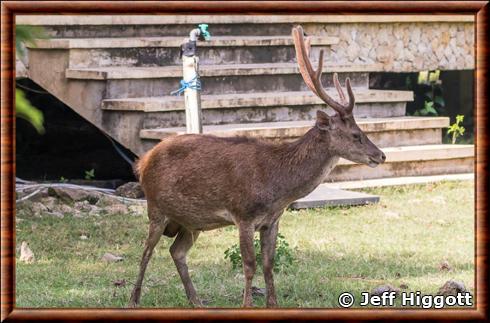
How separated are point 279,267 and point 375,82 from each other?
7.11m

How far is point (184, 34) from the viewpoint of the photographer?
488 inches

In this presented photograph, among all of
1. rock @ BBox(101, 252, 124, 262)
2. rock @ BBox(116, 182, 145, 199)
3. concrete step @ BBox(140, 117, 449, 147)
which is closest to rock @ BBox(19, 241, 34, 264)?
rock @ BBox(101, 252, 124, 262)

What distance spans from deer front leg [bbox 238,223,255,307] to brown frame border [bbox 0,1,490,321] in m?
0.94

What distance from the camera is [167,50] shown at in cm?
1191

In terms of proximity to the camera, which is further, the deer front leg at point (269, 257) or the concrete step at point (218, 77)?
the concrete step at point (218, 77)

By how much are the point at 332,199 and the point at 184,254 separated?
324cm

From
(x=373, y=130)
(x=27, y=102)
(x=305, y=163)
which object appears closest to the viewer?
(x=27, y=102)

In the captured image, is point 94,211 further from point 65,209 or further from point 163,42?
point 163,42

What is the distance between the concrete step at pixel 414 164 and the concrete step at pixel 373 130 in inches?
6.1

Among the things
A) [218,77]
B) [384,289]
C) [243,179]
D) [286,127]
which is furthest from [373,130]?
[243,179]

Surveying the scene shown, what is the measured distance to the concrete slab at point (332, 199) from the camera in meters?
10.6

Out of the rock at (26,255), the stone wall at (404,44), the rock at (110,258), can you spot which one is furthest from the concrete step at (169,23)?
the rock at (110,258)

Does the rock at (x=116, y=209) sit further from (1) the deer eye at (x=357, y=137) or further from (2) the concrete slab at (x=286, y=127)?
(1) the deer eye at (x=357, y=137)

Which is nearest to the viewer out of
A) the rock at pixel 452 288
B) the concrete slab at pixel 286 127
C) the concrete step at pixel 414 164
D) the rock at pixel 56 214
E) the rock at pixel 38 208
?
the rock at pixel 452 288
